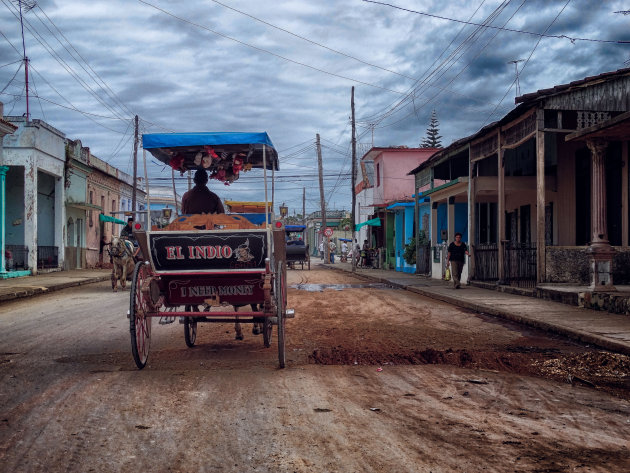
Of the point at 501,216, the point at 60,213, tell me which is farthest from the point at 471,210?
the point at 60,213

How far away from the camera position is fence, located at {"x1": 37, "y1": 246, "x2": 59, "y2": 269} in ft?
94.2

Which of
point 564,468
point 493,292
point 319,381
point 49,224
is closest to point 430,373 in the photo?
point 319,381

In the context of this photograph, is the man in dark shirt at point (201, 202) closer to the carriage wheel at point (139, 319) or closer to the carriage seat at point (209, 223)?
the carriage seat at point (209, 223)

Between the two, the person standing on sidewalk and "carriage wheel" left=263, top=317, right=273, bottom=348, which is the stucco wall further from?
"carriage wheel" left=263, top=317, right=273, bottom=348

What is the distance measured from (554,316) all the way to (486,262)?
29.3 feet

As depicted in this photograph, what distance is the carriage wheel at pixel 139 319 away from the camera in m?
6.37

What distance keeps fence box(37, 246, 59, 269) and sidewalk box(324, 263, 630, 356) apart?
19463 mm

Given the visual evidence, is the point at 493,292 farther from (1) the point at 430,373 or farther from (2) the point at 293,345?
(1) the point at 430,373

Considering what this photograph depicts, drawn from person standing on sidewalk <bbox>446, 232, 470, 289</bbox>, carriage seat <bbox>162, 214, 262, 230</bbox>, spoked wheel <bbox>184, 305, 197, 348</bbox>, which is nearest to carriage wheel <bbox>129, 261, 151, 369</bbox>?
carriage seat <bbox>162, 214, 262, 230</bbox>

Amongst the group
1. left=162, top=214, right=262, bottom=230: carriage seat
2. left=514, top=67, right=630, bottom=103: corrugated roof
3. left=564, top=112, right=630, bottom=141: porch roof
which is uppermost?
left=514, top=67, right=630, bottom=103: corrugated roof

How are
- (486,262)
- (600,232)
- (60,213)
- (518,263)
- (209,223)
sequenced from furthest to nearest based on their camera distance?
(60,213) < (486,262) < (518,263) < (600,232) < (209,223)

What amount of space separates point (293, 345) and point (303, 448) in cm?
436

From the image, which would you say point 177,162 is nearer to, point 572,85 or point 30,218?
point 572,85

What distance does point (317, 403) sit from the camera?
5230 mm
